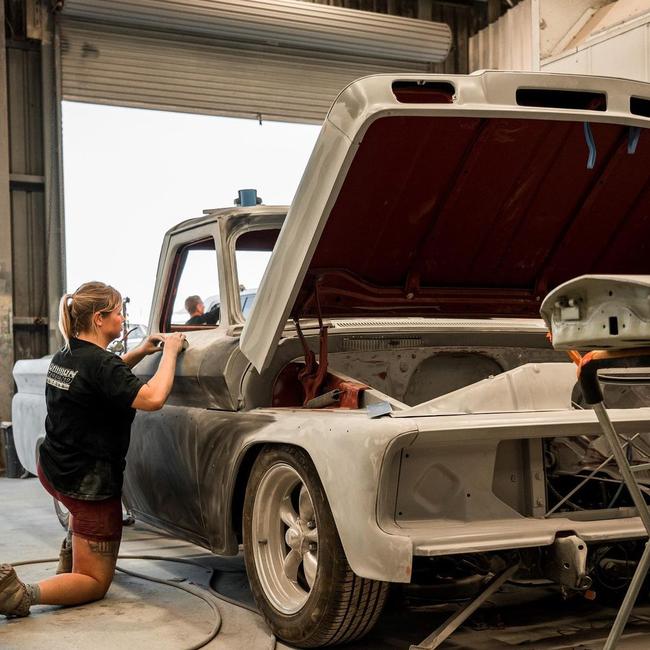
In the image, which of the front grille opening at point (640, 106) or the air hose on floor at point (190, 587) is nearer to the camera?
the front grille opening at point (640, 106)

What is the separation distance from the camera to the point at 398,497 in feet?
9.98

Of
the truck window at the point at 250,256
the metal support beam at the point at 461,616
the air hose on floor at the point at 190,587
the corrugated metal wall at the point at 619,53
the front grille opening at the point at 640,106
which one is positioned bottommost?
the air hose on floor at the point at 190,587

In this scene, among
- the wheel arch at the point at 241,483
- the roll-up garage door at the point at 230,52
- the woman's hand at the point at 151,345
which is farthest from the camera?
the roll-up garage door at the point at 230,52

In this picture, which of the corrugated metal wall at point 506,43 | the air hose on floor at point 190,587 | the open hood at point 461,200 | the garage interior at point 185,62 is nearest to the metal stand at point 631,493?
the open hood at point 461,200

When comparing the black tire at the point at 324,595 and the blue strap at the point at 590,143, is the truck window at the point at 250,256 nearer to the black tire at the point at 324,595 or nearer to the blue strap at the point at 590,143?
the black tire at the point at 324,595

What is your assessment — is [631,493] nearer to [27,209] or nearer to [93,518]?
[93,518]

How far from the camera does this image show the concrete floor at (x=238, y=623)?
3.49 meters

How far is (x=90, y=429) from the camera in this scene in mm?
4145

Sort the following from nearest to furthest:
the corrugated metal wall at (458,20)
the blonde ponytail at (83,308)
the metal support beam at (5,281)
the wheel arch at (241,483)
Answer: the wheel arch at (241,483)
the blonde ponytail at (83,308)
the metal support beam at (5,281)
the corrugated metal wall at (458,20)

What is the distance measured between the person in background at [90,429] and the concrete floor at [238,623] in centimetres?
18

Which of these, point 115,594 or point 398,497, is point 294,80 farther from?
point 398,497

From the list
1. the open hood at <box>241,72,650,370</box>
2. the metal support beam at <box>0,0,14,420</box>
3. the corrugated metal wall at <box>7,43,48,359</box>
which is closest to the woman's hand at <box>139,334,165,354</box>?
the open hood at <box>241,72,650,370</box>

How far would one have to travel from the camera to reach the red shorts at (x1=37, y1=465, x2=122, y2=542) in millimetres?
4137

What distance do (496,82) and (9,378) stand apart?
8.55m
